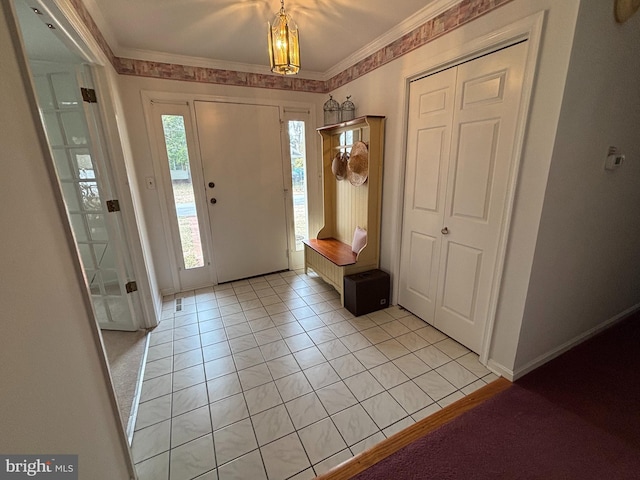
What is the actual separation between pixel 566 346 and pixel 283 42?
2797 millimetres

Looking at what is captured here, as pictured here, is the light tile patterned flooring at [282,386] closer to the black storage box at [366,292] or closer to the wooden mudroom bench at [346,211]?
the black storage box at [366,292]

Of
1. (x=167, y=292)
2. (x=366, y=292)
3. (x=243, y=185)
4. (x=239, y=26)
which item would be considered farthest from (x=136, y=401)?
(x=239, y=26)

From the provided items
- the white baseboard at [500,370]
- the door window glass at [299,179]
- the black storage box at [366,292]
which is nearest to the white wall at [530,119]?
the white baseboard at [500,370]

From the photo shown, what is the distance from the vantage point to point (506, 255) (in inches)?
66.9

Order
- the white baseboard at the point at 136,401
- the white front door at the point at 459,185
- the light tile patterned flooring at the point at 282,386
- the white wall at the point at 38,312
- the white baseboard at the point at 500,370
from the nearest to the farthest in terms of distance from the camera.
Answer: the white wall at the point at 38,312
the light tile patterned flooring at the point at 282,386
the white baseboard at the point at 136,401
the white front door at the point at 459,185
the white baseboard at the point at 500,370

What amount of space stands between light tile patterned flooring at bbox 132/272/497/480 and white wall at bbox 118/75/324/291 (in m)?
0.65

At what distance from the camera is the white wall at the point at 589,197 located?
4.61 ft

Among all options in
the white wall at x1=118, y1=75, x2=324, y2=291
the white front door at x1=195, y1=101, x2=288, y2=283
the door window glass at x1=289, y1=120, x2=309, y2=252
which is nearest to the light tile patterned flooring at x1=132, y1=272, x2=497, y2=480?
the white wall at x1=118, y1=75, x2=324, y2=291

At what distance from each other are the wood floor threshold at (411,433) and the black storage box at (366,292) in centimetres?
108

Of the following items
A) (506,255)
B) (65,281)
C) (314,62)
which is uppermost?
(314,62)

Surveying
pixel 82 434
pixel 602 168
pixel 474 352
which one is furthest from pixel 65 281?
pixel 602 168

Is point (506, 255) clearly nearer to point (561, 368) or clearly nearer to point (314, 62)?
point (561, 368)

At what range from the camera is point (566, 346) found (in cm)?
202

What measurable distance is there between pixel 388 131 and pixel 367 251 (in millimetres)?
1137
